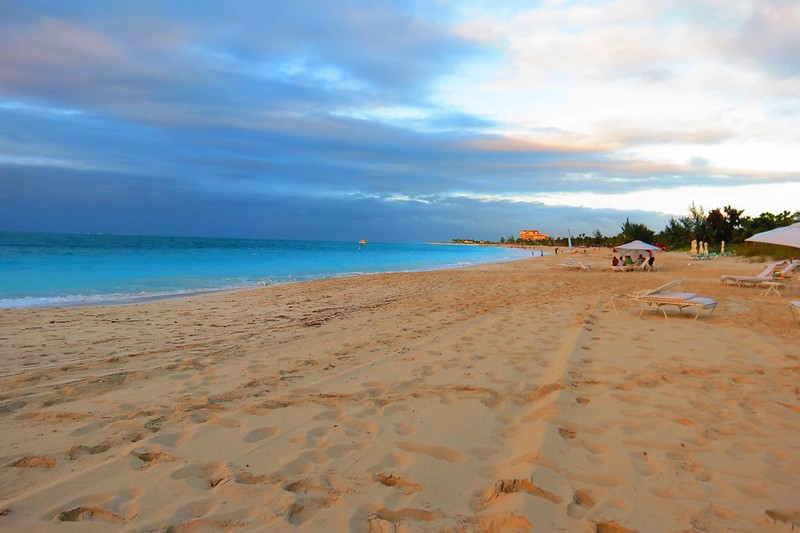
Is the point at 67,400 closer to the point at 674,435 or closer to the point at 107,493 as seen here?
the point at 107,493

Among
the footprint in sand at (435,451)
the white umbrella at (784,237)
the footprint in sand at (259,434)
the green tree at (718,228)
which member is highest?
the green tree at (718,228)

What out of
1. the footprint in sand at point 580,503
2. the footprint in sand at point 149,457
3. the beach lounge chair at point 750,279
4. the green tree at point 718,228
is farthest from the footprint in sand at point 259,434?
the green tree at point 718,228

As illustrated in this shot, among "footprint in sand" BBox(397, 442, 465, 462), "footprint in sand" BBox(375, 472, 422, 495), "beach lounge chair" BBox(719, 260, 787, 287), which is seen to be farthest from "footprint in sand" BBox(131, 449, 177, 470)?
"beach lounge chair" BBox(719, 260, 787, 287)

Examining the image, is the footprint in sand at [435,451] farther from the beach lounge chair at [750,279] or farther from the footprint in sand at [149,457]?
the beach lounge chair at [750,279]

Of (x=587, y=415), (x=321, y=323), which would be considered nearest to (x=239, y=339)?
(x=321, y=323)

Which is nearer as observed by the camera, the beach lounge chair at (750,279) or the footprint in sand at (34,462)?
the footprint in sand at (34,462)

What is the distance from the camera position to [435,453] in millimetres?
3188

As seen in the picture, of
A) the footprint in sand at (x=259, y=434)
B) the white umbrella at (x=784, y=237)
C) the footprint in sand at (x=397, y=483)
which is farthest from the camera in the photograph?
the white umbrella at (x=784, y=237)

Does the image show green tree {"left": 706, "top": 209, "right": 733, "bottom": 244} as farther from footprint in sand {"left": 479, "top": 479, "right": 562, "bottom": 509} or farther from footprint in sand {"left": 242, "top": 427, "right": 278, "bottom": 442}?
footprint in sand {"left": 242, "top": 427, "right": 278, "bottom": 442}

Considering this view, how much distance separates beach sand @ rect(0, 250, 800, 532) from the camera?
251 cm

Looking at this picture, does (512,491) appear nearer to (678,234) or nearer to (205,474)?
(205,474)

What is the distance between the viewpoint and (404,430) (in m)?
3.57

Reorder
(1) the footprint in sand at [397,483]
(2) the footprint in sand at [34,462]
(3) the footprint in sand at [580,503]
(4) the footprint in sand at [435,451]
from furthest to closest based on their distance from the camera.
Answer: (4) the footprint in sand at [435,451] → (2) the footprint in sand at [34,462] → (1) the footprint in sand at [397,483] → (3) the footprint in sand at [580,503]

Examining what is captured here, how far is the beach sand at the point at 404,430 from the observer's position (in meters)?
2.51
